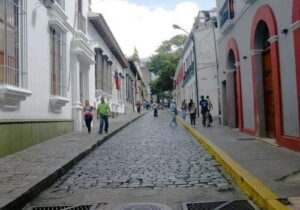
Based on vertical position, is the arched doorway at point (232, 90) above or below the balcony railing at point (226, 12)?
below

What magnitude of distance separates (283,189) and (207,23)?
24.6 metres

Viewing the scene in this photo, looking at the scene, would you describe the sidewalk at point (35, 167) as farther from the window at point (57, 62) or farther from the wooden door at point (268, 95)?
the wooden door at point (268, 95)

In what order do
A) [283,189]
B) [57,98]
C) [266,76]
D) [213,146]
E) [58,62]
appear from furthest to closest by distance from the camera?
[58,62]
[57,98]
[266,76]
[213,146]
[283,189]

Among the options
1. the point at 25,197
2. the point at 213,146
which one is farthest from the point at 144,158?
the point at 25,197

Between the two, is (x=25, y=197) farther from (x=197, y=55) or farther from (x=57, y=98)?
(x=197, y=55)

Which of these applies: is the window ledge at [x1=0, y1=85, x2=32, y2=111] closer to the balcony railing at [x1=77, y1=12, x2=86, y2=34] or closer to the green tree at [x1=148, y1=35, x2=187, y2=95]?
the balcony railing at [x1=77, y1=12, x2=86, y2=34]

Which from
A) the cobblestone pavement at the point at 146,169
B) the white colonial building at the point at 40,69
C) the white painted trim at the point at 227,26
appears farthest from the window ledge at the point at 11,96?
the white painted trim at the point at 227,26

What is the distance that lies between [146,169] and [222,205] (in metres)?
2.84

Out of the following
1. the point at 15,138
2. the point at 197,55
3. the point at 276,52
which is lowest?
the point at 15,138

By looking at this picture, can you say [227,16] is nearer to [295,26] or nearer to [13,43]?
[295,26]

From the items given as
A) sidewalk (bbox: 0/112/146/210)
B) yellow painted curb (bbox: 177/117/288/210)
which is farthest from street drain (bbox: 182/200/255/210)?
sidewalk (bbox: 0/112/146/210)

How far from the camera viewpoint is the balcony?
1434 cm

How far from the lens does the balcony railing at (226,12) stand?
47.4ft

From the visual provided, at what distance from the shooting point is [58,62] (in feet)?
44.4
